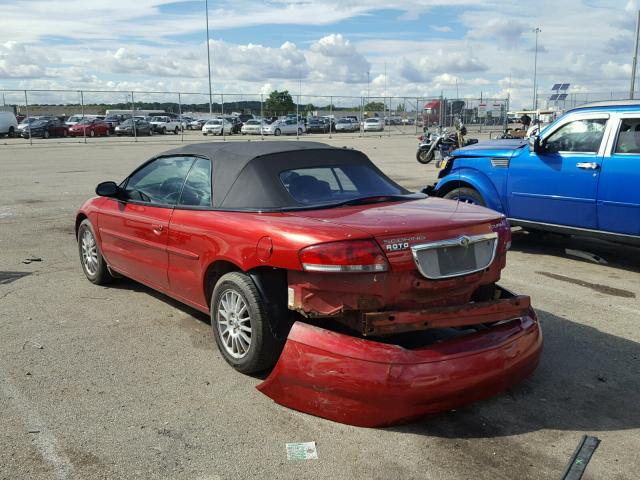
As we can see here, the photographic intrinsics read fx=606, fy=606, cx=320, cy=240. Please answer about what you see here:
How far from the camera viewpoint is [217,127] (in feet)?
150

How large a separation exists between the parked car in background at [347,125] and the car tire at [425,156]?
31.9 metres

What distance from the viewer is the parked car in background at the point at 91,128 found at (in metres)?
40.9

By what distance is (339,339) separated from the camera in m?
3.49

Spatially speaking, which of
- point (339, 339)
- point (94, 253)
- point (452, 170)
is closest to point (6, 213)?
point (94, 253)

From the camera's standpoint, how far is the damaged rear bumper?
332 centimetres

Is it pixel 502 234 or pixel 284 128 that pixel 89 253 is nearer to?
pixel 502 234

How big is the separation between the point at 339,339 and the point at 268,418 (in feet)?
2.11

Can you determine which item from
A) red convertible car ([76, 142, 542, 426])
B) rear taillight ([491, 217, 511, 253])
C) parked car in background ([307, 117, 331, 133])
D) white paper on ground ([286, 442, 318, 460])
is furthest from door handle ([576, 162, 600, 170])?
parked car in background ([307, 117, 331, 133])

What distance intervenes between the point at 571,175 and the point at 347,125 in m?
46.0

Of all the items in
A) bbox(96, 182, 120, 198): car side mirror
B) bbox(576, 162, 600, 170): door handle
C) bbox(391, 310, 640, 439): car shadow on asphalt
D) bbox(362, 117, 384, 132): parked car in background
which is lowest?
bbox(391, 310, 640, 439): car shadow on asphalt

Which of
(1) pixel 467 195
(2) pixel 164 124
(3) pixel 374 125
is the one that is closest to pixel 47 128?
(2) pixel 164 124

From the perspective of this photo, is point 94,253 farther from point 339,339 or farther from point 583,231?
point 583,231

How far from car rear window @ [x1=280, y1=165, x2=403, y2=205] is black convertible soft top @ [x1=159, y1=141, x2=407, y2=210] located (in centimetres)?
5

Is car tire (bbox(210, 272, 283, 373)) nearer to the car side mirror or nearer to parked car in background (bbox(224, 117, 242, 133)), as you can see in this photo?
the car side mirror
